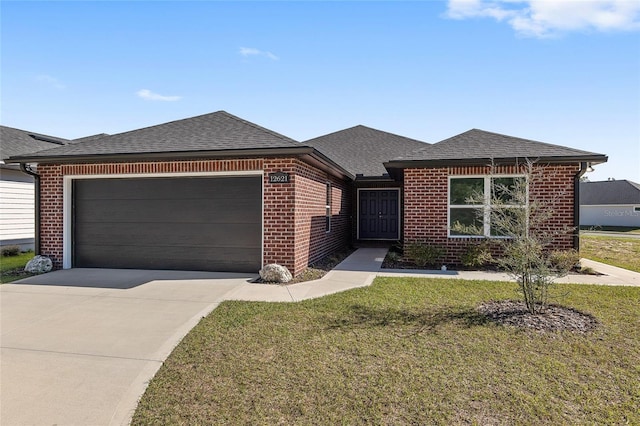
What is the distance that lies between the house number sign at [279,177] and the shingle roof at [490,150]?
3201mm

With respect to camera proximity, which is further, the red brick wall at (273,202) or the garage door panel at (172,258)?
the garage door panel at (172,258)

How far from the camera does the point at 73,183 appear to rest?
9.26m

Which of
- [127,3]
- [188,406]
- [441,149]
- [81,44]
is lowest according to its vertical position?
[188,406]

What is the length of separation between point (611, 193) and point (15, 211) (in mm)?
49468

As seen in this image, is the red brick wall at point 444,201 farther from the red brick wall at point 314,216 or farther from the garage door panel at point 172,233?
the garage door panel at point 172,233

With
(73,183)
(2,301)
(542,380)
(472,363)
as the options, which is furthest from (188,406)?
(73,183)

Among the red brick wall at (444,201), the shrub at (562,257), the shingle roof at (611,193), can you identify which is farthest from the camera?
the shingle roof at (611,193)

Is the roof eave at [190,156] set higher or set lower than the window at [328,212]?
higher

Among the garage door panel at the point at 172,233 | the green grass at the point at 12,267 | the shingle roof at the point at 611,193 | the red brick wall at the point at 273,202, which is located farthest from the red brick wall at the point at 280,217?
the shingle roof at the point at 611,193

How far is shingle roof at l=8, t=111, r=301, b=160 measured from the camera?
8.02m

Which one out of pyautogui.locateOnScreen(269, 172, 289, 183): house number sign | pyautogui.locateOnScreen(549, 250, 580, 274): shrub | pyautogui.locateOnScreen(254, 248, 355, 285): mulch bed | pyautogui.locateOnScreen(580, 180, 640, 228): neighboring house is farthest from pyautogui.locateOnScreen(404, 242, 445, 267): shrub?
pyautogui.locateOnScreen(580, 180, 640, 228): neighboring house

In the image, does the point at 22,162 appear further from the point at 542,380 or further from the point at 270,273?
the point at 542,380

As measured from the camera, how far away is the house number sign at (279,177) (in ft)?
25.8

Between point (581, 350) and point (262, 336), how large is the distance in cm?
366
